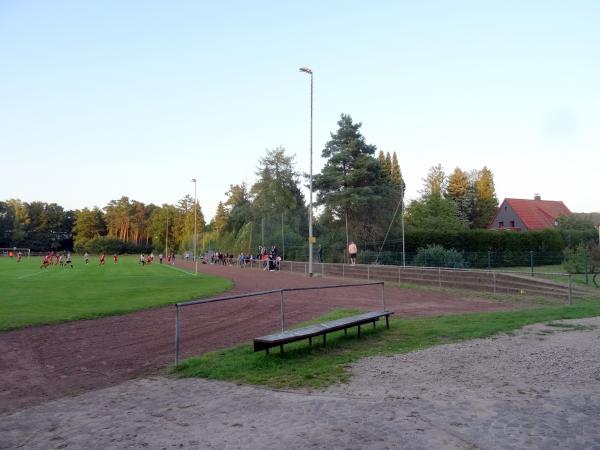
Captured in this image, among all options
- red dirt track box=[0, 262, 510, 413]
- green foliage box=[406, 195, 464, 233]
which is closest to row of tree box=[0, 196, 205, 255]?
green foliage box=[406, 195, 464, 233]

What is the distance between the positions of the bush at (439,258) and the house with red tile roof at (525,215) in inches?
1610

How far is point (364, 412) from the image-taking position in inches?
209

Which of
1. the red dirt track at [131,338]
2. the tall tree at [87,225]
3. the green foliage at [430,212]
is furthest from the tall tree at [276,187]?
the tall tree at [87,225]

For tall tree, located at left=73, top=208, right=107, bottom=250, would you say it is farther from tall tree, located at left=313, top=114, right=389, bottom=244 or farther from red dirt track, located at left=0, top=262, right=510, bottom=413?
red dirt track, located at left=0, top=262, right=510, bottom=413

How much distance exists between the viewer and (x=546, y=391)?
5969mm

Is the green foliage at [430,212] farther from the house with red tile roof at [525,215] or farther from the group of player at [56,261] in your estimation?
the group of player at [56,261]

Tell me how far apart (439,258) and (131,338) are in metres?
18.6

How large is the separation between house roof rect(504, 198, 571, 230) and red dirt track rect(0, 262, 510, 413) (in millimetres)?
51760

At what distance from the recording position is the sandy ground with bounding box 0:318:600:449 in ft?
15.1

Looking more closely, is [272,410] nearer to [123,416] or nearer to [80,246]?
[123,416]

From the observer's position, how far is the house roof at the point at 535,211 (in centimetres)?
6469

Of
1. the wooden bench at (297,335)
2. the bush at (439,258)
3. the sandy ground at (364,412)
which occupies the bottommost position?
the sandy ground at (364,412)

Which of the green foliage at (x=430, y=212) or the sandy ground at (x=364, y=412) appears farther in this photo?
the green foliage at (x=430, y=212)

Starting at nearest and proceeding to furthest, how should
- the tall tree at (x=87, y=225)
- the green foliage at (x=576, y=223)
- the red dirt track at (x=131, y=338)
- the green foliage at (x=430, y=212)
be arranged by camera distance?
the red dirt track at (x=131, y=338)
the green foliage at (x=430, y=212)
the green foliage at (x=576, y=223)
the tall tree at (x=87, y=225)
